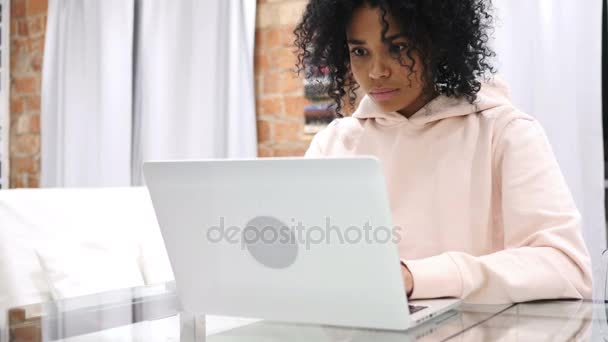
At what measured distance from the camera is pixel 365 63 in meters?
1.55

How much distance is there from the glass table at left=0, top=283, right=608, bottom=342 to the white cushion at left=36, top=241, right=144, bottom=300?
1.98 feet

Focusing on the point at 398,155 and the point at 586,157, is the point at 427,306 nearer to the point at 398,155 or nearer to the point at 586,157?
the point at 398,155

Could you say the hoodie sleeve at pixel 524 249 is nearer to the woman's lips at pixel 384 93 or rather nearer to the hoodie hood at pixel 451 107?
the hoodie hood at pixel 451 107

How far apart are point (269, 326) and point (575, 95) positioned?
1.65 m

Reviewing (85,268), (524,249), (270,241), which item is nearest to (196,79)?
(85,268)

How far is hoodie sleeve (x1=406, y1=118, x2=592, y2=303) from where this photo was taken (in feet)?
3.81

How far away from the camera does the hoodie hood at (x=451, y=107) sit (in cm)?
154

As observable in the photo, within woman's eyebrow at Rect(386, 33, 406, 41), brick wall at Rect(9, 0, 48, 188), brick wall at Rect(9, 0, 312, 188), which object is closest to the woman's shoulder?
woman's eyebrow at Rect(386, 33, 406, 41)

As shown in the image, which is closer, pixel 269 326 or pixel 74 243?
pixel 269 326

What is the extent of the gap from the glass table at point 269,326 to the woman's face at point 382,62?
1.79ft

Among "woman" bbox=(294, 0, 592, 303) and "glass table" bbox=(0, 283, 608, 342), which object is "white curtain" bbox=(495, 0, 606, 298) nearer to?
"woman" bbox=(294, 0, 592, 303)

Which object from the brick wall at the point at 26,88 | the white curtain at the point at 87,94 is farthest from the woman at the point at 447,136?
the brick wall at the point at 26,88

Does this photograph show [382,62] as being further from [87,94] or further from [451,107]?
[87,94]

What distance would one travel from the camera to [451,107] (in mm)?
1552
